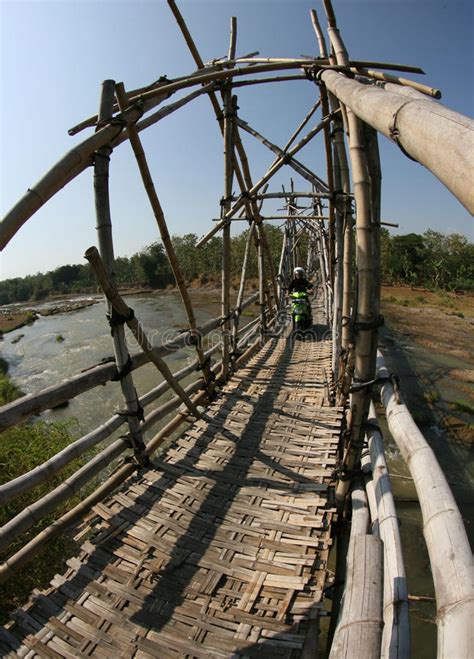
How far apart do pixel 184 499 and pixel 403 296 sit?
27.3 m

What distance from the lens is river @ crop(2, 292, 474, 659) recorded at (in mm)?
4605

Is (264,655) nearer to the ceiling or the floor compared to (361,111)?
nearer to the floor

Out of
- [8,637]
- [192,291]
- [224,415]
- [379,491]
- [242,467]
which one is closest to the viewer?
[8,637]

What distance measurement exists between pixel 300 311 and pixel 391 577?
18.7 ft

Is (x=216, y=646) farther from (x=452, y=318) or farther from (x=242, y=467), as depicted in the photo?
(x=452, y=318)

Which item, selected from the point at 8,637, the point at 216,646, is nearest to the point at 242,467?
the point at 216,646

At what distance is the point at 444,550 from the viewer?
122cm

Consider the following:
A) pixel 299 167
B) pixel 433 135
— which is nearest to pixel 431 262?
pixel 299 167

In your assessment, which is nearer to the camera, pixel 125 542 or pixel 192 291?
pixel 125 542

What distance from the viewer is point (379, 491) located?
89.4 inches

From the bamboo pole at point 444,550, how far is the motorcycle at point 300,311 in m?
5.16

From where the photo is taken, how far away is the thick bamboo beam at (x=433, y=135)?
0.74 m

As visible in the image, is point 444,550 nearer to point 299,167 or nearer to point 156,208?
point 156,208

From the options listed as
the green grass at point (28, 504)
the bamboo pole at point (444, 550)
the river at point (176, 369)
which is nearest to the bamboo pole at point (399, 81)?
the bamboo pole at point (444, 550)
